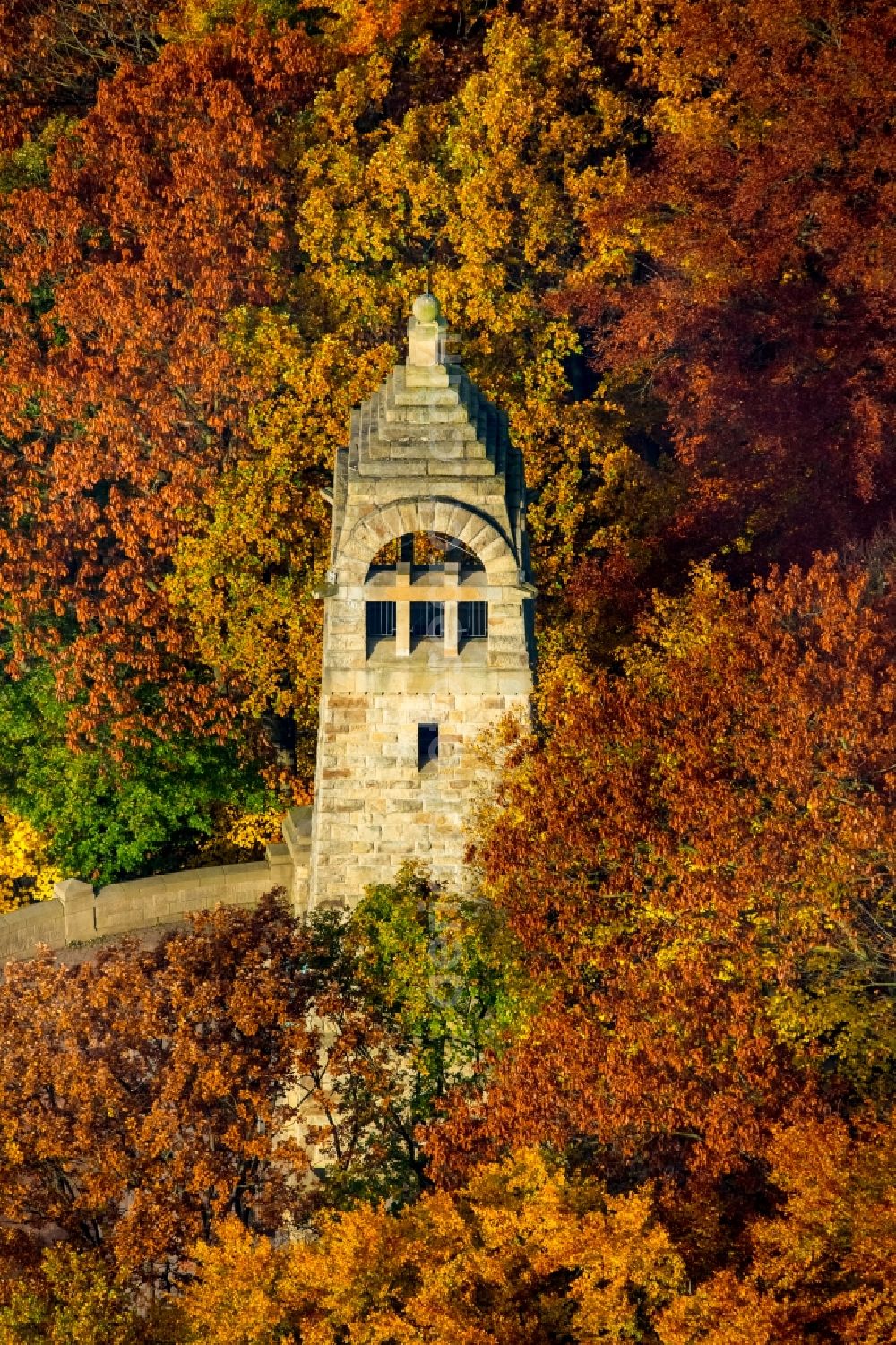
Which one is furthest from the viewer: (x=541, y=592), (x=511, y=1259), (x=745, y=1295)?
(x=541, y=592)

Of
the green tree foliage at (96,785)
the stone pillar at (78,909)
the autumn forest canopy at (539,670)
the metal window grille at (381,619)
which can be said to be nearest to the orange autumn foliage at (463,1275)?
the autumn forest canopy at (539,670)

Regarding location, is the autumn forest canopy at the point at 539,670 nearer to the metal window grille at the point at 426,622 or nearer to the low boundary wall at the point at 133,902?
the low boundary wall at the point at 133,902

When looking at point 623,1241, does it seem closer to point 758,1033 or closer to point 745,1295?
point 745,1295

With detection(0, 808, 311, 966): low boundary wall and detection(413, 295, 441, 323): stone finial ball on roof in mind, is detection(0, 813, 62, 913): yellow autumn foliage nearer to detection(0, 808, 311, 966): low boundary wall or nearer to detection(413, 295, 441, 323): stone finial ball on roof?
detection(0, 808, 311, 966): low boundary wall

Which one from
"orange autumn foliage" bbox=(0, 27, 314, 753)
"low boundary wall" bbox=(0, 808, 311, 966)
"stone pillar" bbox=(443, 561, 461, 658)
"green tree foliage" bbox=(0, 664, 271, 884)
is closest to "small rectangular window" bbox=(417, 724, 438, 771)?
"stone pillar" bbox=(443, 561, 461, 658)

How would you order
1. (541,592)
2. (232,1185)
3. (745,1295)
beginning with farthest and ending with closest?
1. (541,592)
2. (232,1185)
3. (745,1295)

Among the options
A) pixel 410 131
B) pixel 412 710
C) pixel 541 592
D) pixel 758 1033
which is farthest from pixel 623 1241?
pixel 410 131

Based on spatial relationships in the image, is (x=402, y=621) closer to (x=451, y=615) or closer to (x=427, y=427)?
(x=451, y=615)

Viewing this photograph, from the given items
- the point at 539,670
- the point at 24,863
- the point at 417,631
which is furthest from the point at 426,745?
the point at 24,863
